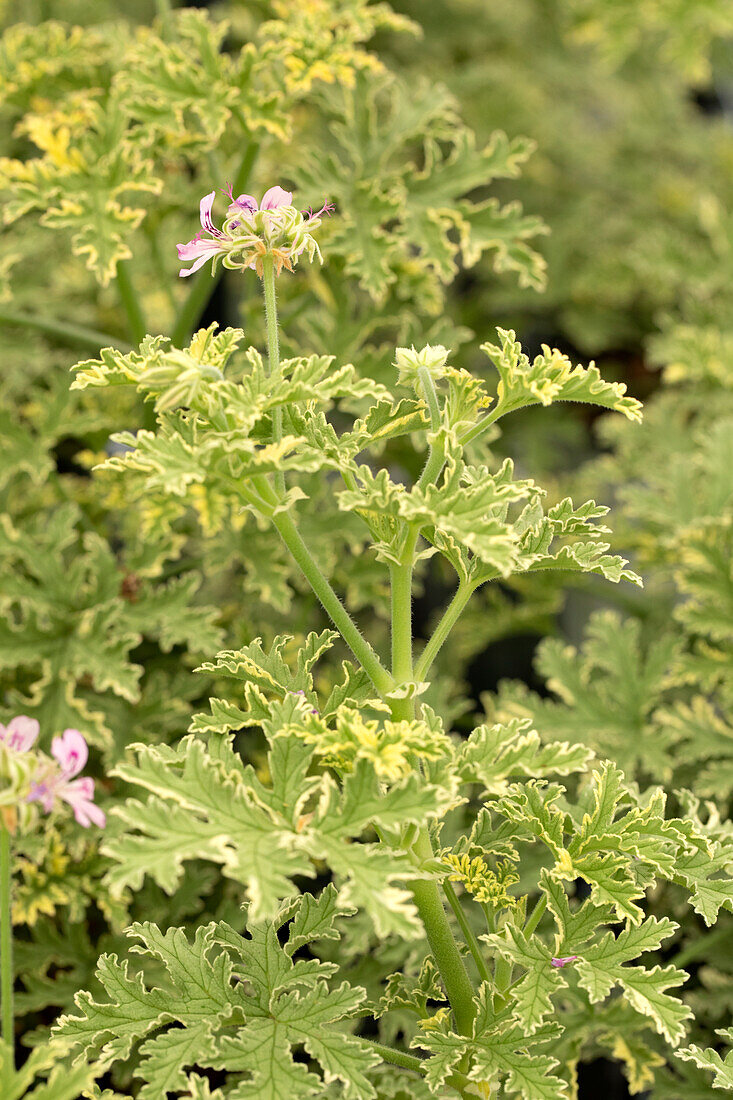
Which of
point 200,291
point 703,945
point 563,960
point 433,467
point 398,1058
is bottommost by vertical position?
point 703,945

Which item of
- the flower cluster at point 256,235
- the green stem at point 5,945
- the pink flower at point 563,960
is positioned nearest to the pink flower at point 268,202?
the flower cluster at point 256,235

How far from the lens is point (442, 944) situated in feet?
2.74

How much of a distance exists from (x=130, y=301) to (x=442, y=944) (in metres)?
0.93

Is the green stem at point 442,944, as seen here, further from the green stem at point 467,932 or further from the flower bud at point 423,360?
the flower bud at point 423,360

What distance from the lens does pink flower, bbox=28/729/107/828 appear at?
729 mm

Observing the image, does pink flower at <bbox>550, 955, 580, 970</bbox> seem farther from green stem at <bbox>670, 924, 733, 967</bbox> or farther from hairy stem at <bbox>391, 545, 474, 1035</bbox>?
green stem at <bbox>670, 924, 733, 967</bbox>

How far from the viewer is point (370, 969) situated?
107cm

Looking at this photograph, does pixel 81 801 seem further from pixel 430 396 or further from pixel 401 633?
pixel 430 396

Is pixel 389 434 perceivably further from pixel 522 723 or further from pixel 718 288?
pixel 718 288

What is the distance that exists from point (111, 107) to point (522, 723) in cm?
97

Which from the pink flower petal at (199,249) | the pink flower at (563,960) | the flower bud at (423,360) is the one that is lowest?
the pink flower at (563,960)

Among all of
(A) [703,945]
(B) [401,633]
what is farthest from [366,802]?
(A) [703,945]

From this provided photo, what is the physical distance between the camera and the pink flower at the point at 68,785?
2.39 feet

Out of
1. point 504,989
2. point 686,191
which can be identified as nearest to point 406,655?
point 504,989
